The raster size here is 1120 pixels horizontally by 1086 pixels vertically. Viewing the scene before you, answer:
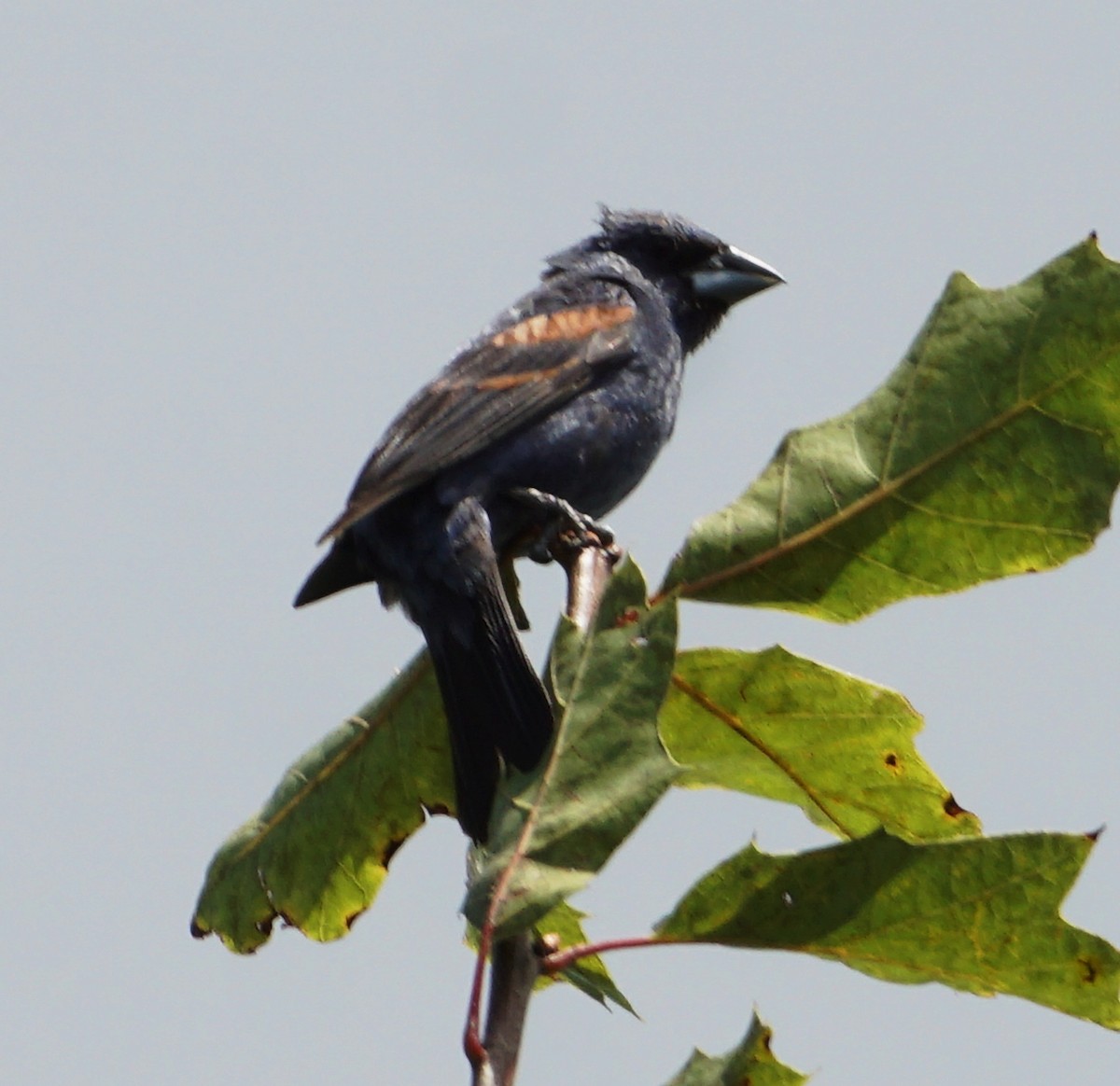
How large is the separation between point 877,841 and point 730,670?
466 mm

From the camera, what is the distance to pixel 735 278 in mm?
5004

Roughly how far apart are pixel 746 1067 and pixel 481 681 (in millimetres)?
1301

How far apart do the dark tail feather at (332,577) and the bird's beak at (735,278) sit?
1530mm

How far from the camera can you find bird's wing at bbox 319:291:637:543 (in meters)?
3.79

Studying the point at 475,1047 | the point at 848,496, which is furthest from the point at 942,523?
the point at 475,1047

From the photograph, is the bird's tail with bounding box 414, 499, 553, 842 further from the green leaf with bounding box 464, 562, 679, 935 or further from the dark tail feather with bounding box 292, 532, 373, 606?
the green leaf with bounding box 464, 562, 679, 935

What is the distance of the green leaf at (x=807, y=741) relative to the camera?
269 cm

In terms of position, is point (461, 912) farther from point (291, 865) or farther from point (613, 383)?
point (613, 383)

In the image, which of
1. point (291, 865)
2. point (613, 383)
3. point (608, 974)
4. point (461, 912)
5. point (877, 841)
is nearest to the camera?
point (461, 912)

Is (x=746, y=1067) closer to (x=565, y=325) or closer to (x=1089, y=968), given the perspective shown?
(x=1089, y=968)

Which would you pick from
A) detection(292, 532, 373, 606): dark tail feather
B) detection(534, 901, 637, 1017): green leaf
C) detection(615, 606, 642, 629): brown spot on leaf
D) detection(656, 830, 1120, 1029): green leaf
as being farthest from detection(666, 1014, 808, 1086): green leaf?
detection(292, 532, 373, 606): dark tail feather

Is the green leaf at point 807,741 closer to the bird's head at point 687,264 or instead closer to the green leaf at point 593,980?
the green leaf at point 593,980

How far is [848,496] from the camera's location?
2.79 metres

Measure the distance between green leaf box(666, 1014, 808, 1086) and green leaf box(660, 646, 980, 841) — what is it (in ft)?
1.84
